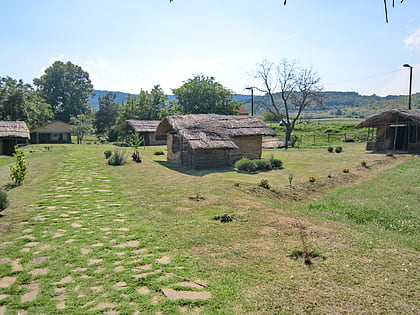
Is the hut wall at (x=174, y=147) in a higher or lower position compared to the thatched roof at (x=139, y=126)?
lower

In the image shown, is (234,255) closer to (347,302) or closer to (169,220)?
(347,302)

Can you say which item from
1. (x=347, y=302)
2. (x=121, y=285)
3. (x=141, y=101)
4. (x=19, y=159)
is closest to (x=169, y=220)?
(x=121, y=285)

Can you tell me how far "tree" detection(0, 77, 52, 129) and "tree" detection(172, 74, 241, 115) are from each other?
63.7ft

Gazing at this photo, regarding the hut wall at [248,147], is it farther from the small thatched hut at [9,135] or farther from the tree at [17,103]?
the tree at [17,103]

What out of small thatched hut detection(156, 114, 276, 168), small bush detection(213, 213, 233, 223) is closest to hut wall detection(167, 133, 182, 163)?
small thatched hut detection(156, 114, 276, 168)

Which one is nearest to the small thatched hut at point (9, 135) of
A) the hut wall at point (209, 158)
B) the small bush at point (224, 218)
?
the hut wall at point (209, 158)

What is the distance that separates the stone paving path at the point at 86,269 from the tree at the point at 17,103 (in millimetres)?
37208

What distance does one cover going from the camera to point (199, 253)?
5383 millimetres

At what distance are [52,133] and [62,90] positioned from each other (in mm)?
18885

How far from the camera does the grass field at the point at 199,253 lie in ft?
12.7

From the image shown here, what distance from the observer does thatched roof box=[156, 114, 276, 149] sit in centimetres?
1841

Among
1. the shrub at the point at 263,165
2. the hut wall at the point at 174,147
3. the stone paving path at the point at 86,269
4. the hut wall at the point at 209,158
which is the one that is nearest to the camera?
the stone paving path at the point at 86,269

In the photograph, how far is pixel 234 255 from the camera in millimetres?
5312

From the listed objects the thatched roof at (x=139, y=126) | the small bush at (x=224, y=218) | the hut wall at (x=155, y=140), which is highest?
the thatched roof at (x=139, y=126)
